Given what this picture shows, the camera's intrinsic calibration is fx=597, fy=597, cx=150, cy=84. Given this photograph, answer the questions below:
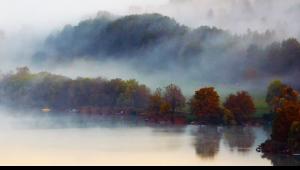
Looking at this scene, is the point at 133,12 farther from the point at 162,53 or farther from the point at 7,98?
the point at 7,98

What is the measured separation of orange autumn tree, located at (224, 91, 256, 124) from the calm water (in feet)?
0.48

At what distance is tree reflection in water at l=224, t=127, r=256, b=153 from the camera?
6.51 meters

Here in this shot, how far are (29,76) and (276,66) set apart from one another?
13.4 ft

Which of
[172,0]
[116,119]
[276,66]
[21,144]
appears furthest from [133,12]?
[21,144]

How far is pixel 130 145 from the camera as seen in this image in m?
6.71

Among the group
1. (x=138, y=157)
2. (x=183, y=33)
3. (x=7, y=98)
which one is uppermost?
(x=183, y=33)

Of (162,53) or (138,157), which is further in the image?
(162,53)

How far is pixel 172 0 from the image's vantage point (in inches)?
346

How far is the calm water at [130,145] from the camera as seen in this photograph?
566 centimetres

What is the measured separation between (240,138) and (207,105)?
2.48 feet

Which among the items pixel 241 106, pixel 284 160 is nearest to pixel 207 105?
pixel 241 106

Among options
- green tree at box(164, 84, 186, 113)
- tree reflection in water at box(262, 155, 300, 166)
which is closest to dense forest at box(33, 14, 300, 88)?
green tree at box(164, 84, 186, 113)

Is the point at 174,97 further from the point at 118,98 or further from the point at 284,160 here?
the point at 284,160

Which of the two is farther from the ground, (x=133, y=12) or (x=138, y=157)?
(x=133, y=12)
